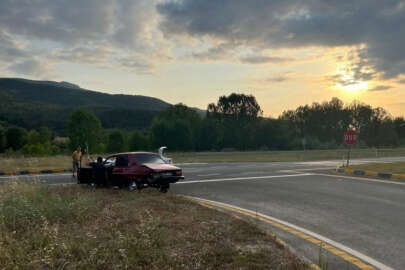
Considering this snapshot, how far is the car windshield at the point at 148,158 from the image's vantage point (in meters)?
12.6

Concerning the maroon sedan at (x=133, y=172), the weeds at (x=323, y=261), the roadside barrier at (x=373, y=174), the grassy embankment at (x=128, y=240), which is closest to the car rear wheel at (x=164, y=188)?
the maroon sedan at (x=133, y=172)

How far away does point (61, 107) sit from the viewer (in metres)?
140

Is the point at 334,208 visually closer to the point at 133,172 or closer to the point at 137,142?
the point at 133,172

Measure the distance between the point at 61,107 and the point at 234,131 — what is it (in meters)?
87.6

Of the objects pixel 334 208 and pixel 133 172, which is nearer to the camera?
pixel 334 208

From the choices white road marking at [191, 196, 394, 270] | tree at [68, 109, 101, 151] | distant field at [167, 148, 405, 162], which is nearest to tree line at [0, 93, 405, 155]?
tree at [68, 109, 101, 151]

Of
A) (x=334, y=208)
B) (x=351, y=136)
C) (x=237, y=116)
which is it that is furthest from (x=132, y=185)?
(x=237, y=116)

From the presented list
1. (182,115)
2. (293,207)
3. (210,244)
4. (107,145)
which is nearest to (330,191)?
(293,207)

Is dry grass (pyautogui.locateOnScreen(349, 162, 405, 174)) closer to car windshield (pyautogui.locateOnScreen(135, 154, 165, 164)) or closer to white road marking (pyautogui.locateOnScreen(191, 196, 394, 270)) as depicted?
car windshield (pyautogui.locateOnScreen(135, 154, 165, 164))

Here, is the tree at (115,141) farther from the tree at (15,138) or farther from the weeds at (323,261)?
the weeds at (323,261)

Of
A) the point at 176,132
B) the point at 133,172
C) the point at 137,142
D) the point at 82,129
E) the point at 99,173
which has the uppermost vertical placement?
the point at 82,129

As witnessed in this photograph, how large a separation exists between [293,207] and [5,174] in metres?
18.2

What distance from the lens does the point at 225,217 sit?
769 centimetres

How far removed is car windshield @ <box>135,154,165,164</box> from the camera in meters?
12.6
